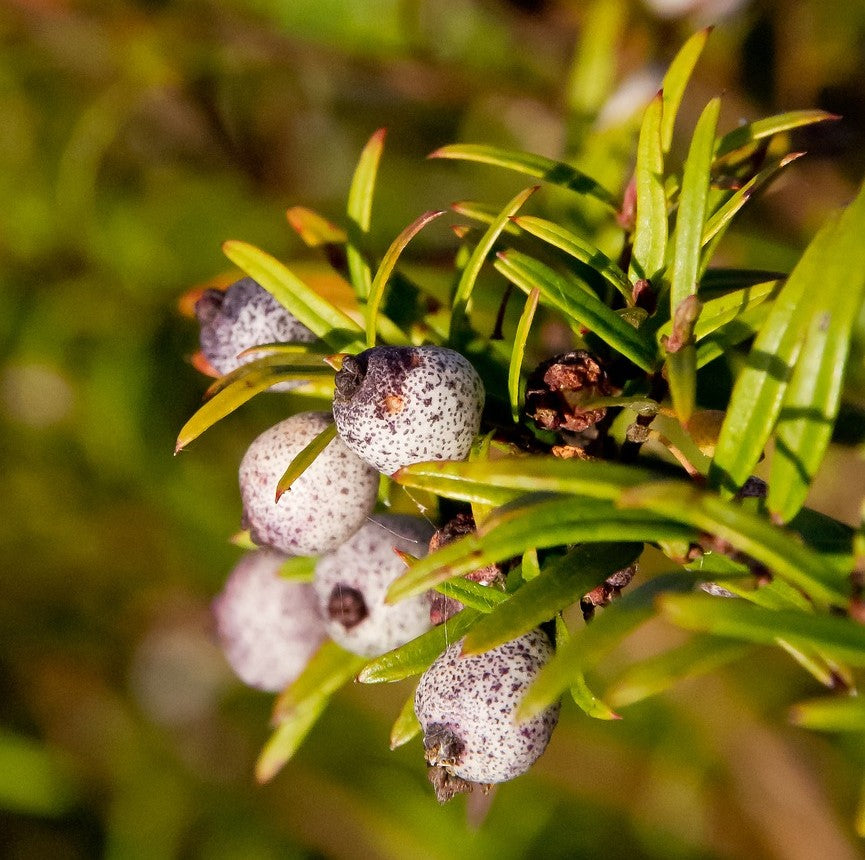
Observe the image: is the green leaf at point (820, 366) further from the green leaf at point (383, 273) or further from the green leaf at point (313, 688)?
the green leaf at point (313, 688)

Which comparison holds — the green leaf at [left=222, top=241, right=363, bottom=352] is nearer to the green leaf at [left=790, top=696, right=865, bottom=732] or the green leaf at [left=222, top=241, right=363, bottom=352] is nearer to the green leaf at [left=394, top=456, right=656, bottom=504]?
the green leaf at [left=394, top=456, right=656, bottom=504]

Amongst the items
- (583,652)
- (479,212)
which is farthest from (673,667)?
(479,212)

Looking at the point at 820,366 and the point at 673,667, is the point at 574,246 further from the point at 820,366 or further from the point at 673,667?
the point at 673,667

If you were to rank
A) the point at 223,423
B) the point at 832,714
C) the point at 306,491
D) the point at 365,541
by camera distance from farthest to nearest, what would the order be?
the point at 223,423 < the point at 365,541 < the point at 306,491 < the point at 832,714

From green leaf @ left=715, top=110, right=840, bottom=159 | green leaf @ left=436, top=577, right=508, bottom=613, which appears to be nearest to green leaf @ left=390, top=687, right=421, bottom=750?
green leaf @ left=436, top=577, right=508, bottom=613

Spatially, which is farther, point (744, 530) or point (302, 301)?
point (302, 301)

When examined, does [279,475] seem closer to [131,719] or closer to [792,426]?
[792,426]

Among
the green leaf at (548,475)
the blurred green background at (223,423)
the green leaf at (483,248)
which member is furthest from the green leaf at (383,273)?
the blurred green background at (223,423)
